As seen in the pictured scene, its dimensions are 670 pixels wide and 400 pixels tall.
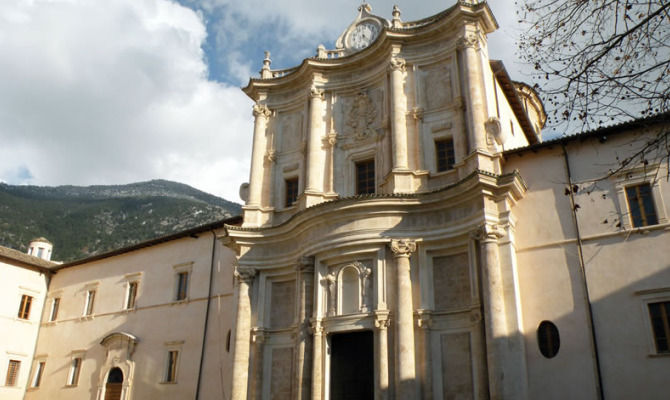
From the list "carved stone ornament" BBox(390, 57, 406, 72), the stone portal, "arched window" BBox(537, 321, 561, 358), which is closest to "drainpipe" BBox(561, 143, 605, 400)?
"arched window" BBox(537, 321, 561, 358)

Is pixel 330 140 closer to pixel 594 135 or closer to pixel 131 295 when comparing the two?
pixel 594 135

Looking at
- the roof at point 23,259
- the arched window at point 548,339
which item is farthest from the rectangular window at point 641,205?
the roof at point 23,259

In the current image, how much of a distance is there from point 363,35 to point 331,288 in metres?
10.9

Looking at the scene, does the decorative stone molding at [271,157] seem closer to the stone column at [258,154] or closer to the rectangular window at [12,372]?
the stone column at [258,154]

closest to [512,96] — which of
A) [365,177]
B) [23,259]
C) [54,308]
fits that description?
[365,177]

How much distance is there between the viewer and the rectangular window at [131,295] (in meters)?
29.1

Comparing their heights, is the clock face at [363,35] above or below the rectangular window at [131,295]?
above

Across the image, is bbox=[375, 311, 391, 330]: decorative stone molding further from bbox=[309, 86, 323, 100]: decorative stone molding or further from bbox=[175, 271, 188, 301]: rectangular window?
bbox=[175, 271, 188, 301]: rectangular window

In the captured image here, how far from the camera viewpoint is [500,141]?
1916 centimetres

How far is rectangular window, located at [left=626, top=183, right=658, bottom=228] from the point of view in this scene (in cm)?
1638

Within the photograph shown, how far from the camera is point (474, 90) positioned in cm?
1967

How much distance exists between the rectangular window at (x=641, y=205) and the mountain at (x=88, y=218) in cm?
6847

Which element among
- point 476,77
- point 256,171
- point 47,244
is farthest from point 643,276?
point 47,244

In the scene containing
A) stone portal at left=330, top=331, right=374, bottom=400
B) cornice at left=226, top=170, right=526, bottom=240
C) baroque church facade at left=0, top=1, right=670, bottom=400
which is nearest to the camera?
baroque church facade at left=0, top=1, right=670, bottom=400
